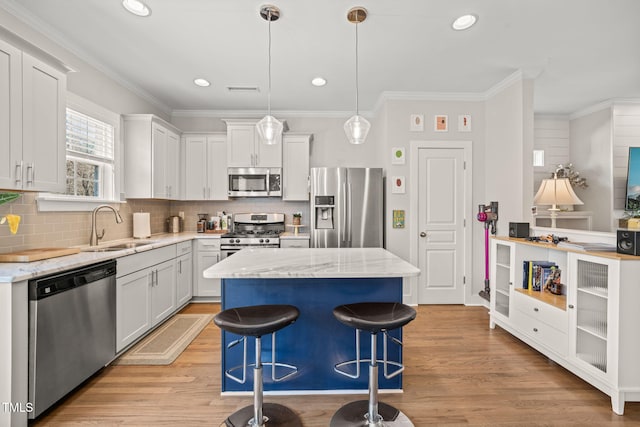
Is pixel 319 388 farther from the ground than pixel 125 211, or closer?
closer

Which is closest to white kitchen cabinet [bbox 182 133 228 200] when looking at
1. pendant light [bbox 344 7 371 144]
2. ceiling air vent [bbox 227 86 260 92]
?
ceiling air vent [bbox 227 86 260 92]

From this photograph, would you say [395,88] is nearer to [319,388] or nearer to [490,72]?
[490,72]

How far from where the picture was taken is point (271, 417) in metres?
1.92

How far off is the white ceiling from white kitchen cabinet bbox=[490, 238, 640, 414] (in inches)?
72.4

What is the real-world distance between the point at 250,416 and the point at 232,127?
3.67 m

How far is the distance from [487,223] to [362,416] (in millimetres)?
2861

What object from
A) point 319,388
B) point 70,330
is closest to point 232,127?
A: point 70,330

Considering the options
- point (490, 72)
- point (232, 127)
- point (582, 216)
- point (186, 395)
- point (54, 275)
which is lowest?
point (186, 395)

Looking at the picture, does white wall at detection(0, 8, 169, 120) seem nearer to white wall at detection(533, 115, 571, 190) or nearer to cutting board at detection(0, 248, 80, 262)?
cutting board at detection(0, 248, 80, 262)

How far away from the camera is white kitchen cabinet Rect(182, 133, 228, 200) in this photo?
4609 mm

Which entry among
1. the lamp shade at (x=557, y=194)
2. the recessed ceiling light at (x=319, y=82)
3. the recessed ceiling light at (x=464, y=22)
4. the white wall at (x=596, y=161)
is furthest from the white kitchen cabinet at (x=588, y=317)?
the recessed ceiling light at (x=319, y=82)

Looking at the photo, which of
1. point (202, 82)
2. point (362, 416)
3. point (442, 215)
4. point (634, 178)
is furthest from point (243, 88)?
point (634, 178)

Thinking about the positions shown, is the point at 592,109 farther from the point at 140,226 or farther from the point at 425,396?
the point at 140,226

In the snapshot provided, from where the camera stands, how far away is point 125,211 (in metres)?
3.73
